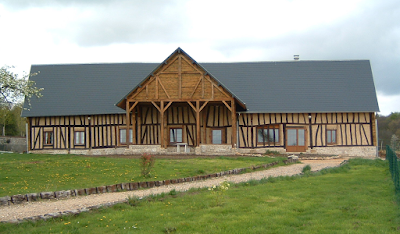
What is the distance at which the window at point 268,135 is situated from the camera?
28203mm

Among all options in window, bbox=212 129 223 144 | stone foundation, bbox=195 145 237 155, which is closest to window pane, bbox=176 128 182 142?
window, bbox=212 129 223 144

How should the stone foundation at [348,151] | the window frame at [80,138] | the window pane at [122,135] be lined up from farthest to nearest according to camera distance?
the window frame at [80,138], the window pane at [122,135], the stone foundation at [348,151]

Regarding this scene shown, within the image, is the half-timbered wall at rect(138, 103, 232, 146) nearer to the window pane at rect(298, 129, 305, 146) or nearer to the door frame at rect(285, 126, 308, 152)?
the door frame at rect(285, 126, 308, 152)

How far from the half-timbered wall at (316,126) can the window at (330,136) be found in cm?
16

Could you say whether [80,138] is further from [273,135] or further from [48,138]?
[273,135]

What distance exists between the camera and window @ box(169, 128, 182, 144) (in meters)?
28.4

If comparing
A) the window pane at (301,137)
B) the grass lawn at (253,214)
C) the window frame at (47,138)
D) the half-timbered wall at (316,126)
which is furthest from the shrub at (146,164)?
the window frame at (47,138)

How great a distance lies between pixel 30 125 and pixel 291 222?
25.3 meters

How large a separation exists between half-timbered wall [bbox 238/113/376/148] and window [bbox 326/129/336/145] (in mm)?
158

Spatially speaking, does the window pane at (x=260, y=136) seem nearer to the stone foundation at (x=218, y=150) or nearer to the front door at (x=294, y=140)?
the stone foundation at (x=218, y=150)

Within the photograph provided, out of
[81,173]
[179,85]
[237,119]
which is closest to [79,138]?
[179,85]

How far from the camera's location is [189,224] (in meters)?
7.96

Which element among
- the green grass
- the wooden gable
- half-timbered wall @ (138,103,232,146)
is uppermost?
the wooden gable

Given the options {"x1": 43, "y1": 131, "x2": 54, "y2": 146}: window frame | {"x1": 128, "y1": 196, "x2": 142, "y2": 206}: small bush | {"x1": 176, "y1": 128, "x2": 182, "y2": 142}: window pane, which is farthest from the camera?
{"x1": 43, "y1": 131, "x2": 54, "y2": 146}: window frame
